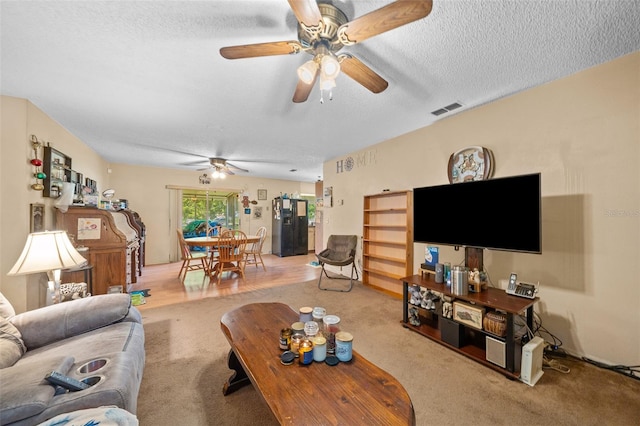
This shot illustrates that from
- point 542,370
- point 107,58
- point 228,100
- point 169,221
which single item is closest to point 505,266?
point 542,370

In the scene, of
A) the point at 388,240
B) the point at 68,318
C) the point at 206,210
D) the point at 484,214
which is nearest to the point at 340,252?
the point at 388,240

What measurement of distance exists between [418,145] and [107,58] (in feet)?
10.9

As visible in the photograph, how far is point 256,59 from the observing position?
5.91 feet

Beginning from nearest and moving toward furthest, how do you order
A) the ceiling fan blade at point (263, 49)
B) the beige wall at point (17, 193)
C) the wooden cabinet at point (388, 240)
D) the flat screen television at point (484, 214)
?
the ceiling fan blade at point (263, 49), the flat screen television at point (484, 214), the beige wall at point (17, 193), the wooden cabinet at point (388, 240)

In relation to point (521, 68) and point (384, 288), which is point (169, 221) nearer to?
point (384, 288)

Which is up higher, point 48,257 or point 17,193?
point 17,193

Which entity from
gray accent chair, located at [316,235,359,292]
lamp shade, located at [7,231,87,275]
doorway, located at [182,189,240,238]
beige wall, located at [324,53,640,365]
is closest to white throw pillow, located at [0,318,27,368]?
lamp shade, located at [7,231,87,275]

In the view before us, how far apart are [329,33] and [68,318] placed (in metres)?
2.46

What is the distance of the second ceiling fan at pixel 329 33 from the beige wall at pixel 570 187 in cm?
177

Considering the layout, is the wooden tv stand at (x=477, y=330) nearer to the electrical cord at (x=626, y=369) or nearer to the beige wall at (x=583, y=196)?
the beige wall at (x=583, y=196)

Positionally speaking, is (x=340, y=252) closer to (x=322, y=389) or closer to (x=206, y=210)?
(x=322, y=389)

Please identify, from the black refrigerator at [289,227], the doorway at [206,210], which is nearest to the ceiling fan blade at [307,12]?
the black refrigerator at [289,227]

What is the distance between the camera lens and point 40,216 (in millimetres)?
2549

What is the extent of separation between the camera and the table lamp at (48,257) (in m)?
1.72
